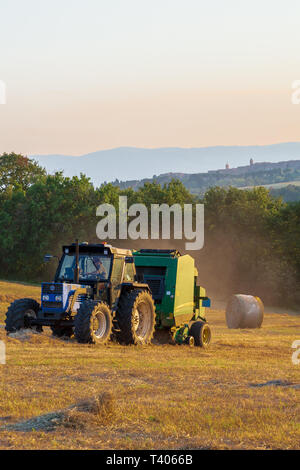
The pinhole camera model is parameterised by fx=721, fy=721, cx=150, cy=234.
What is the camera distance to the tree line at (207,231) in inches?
2266

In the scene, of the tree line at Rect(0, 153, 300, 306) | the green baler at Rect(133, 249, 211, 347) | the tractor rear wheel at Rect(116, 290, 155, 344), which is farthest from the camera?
the tree line at Rect(0, 153, 300, 306)

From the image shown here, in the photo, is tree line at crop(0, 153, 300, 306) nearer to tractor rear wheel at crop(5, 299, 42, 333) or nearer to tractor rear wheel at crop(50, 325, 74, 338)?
tractor rear wheel at crop(50, 325, 74, 338)

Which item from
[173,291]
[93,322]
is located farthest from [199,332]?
[93,322]

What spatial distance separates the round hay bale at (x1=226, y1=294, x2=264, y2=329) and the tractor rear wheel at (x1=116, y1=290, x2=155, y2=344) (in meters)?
14.5

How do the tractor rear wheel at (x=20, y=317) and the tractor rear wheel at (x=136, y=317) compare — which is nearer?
the tractor rear wheel at (x=20, y=317)

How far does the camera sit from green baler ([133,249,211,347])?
2033 centimetres

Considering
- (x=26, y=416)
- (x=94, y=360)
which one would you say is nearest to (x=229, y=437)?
(x=26, y=416)

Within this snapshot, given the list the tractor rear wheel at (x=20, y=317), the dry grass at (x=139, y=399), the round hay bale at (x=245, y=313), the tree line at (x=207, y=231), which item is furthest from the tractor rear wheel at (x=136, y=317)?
the tree line at (x=207, y=231)

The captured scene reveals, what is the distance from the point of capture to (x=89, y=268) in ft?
61.1

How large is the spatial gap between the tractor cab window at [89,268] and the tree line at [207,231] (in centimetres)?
3877

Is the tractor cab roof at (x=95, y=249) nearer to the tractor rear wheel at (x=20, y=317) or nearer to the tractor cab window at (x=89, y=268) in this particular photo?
the tractor cab window at (x=89, y=268)

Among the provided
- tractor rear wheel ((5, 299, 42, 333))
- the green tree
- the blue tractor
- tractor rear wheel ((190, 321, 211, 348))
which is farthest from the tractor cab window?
the green tree

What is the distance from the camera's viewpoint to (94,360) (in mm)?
14617
